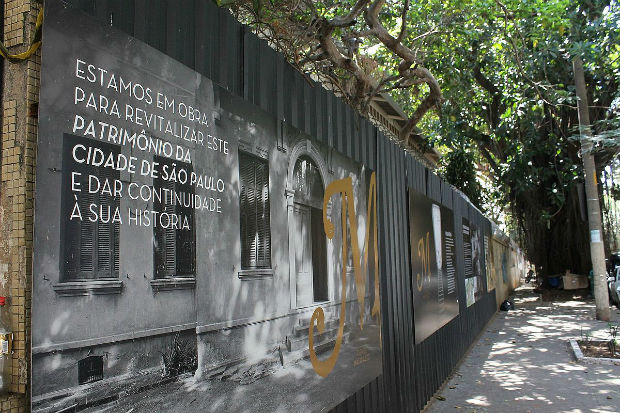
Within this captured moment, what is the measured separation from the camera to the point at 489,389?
7.46m

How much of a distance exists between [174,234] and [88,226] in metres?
0.44

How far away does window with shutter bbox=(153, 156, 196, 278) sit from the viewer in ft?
7.25

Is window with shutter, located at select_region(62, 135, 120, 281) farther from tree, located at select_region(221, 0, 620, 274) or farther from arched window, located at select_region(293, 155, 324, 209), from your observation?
tree, located at select_region(221, 0, 620, 274)

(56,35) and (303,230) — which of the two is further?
(303,230)

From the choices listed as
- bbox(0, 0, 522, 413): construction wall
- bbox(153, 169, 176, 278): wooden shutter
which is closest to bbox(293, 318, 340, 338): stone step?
bbox(0, 0, 522, 413): construction wall

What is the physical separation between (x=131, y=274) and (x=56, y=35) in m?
0.90

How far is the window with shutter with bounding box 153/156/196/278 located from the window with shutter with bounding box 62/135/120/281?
218mm

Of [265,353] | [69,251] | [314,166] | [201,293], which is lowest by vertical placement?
[265,353]

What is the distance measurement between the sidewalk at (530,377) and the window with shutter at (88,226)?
548 centimetres

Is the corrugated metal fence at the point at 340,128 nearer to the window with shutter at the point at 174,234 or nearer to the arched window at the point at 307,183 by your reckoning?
the arched window at the point at 307,183

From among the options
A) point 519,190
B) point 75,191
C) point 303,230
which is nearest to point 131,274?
point 75,191

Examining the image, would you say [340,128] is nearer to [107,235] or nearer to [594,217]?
[107,235]

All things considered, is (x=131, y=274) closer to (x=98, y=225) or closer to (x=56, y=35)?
(x=98, y=225)

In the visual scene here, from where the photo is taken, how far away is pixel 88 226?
189 cm
